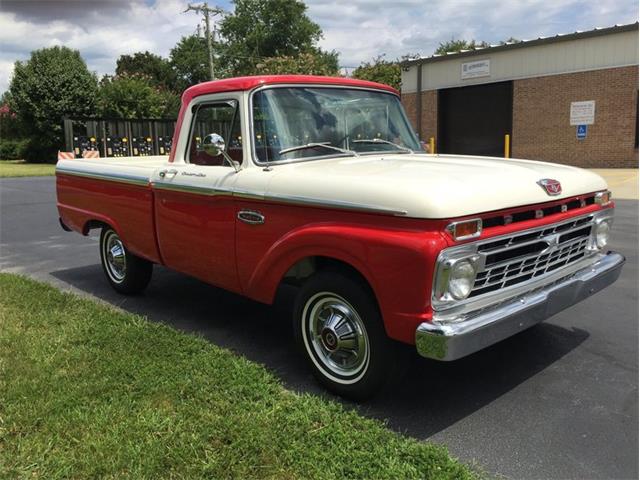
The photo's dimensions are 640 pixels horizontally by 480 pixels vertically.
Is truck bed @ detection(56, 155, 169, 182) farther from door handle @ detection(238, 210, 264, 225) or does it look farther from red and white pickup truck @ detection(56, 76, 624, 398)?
door handle @ detection(238, 210, 264, 225)

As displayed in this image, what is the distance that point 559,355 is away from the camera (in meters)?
4.25

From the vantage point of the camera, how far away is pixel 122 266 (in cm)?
598

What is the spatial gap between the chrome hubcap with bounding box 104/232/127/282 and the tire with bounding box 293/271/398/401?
9.30 ft

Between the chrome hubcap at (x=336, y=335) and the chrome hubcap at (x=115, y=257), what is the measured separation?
113 inches

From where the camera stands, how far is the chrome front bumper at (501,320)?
296 centimetres

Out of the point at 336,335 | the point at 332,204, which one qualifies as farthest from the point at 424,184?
the point at 336,335

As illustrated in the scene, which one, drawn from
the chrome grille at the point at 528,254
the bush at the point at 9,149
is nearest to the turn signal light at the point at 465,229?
the chrome grille at the point at 528,254

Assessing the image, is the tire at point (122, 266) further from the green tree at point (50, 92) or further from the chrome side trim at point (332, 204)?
the green tree at point (50, 92)

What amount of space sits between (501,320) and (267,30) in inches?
2660

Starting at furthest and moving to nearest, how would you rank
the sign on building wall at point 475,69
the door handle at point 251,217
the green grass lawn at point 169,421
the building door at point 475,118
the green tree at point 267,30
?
the green tree at point 267,30 < the building door at point 475,118 < the sign on building wall at point 475,69 < the door handle at point 251,217 < the green grass lawn at point 169,421

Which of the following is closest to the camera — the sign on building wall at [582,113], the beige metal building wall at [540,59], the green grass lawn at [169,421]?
the green grass lawn at [169,421]

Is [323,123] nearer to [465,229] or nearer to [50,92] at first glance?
[465,229]

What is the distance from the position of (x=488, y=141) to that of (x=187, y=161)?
22.7 metres

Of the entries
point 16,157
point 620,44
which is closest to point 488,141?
point 620,44
